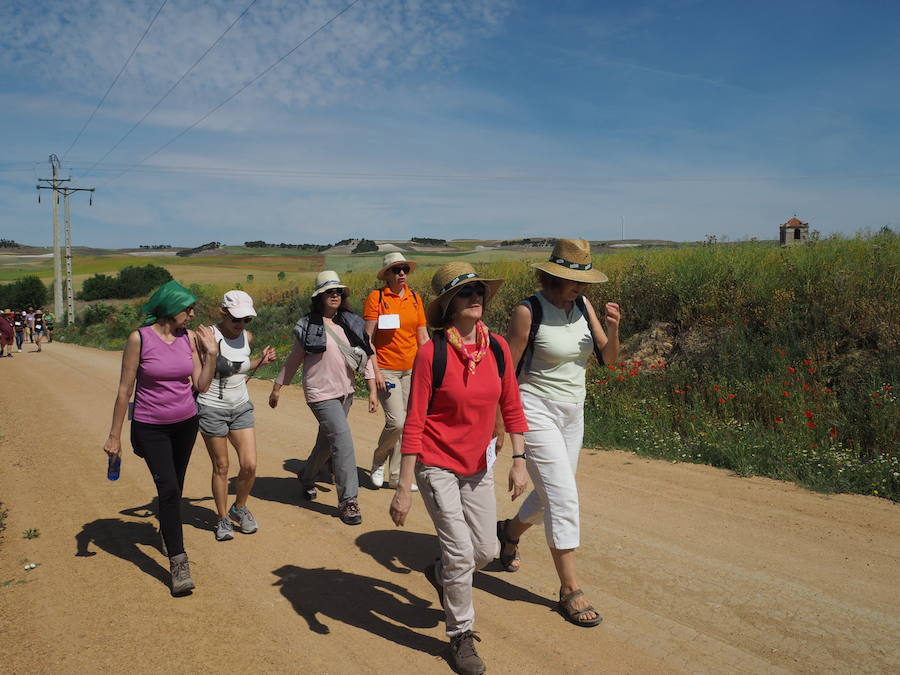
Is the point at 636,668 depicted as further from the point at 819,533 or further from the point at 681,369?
the point at 681,369

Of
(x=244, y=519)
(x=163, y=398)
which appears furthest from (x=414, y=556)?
(x=163, y=398)

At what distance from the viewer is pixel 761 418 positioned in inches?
325

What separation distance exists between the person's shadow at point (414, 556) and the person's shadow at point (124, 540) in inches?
59.0

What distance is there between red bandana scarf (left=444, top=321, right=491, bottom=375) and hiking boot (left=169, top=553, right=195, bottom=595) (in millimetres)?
2455

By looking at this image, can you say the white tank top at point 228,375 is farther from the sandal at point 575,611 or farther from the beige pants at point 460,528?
the sandal at point 575,611

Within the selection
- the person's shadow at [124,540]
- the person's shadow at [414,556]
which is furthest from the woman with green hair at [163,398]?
the person's shadow at [414,556]

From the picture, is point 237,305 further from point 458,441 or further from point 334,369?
point 458,441

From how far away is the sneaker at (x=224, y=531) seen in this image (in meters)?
5.61

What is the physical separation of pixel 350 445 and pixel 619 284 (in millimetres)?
8836

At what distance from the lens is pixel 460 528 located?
3680mm

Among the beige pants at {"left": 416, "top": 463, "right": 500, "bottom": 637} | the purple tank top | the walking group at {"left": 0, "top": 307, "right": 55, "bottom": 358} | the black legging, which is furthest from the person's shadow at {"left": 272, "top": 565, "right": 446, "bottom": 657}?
the walking group at {"left": 0, "top": 307, "right": 55, "bottom": 358}

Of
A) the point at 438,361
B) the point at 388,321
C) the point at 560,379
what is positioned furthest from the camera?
the point at 388,321

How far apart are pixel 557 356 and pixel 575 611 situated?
147cm

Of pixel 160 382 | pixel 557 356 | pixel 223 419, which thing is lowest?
pixel 223 419
